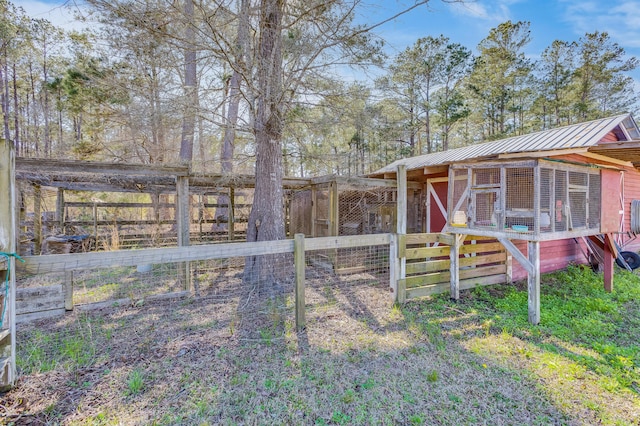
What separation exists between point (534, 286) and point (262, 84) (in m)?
4.80

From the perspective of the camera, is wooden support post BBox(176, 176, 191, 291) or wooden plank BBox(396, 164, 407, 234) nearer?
wooden plank BBox(396, 164, 407, 234)

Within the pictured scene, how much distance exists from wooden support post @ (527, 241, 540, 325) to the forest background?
3.31 metres

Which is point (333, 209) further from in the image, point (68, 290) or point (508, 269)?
point (68, 290)

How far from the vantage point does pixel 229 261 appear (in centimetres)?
645

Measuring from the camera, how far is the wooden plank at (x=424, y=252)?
431 centimetres

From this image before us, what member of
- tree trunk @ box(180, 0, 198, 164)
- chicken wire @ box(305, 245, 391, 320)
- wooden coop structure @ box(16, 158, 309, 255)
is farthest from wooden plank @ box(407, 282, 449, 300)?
tree trunk @ box(180, 0, 198, 164)

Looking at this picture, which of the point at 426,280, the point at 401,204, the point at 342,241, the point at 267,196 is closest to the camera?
the point at 342,241

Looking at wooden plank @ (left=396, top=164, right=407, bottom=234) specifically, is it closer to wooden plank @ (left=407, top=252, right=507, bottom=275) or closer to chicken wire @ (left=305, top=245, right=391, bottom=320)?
wooden plank @ (left=407, top=252, right=507, bottom=275)

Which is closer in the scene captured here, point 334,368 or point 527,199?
point 334,368

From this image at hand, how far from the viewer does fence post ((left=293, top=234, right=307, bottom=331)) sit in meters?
3.20

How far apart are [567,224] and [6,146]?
627 centimetres

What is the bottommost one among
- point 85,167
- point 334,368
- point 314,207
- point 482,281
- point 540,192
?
point 334,368

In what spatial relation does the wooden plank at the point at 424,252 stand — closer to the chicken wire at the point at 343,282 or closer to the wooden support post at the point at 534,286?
the chicken wire at the point at 343,282

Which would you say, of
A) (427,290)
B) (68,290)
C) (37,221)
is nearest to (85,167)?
(68,290)
